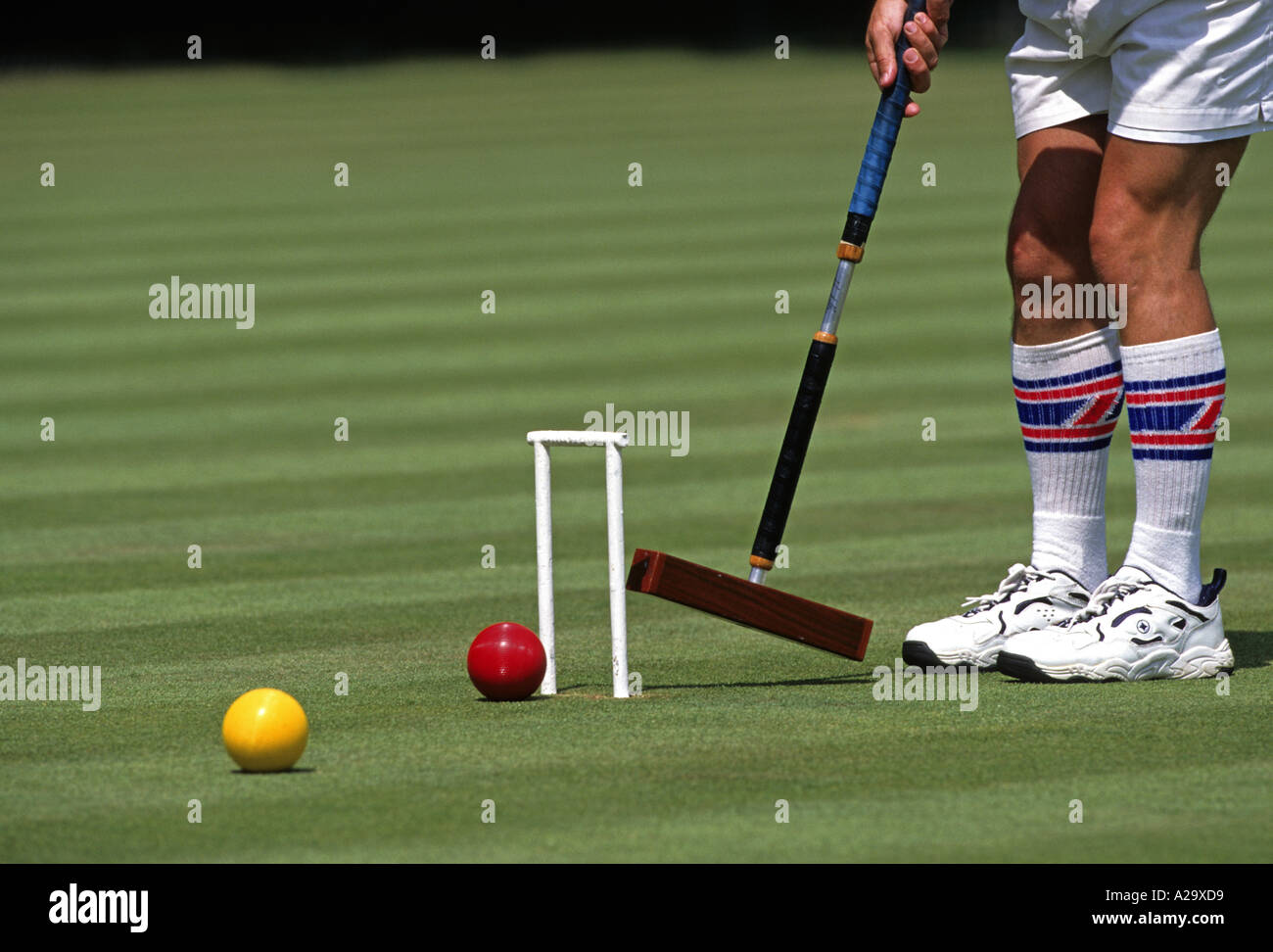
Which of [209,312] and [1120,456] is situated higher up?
[209,312]

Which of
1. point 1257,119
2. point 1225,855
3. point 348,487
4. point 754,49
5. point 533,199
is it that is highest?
point 754,49

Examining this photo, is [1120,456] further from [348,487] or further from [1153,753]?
[1153,753]

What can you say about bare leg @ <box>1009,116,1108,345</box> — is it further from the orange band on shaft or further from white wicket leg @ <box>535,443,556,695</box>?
white wicket leg @ <box>535,443,556,695</box>

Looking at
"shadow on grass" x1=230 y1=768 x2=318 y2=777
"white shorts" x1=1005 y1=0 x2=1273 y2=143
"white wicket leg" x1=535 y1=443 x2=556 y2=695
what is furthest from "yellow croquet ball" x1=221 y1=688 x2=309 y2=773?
"white shorts" x1=1005 y1=0 x2=1273 y2=143

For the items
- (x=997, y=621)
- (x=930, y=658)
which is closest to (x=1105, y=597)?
(x=997, y=621)

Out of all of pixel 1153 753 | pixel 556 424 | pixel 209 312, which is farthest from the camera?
pixel 209 312

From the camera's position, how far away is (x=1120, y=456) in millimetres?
11766

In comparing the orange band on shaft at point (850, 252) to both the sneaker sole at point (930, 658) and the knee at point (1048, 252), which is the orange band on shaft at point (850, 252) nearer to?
the knee at point (1048, 252)

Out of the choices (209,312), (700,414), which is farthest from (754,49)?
(700,414)

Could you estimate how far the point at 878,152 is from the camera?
18.5ft

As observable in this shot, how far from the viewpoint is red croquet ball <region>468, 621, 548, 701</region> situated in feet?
16.7

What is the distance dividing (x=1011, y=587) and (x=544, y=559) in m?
1.36

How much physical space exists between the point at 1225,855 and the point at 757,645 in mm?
2756

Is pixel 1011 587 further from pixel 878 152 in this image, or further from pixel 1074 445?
pixel 878 152
